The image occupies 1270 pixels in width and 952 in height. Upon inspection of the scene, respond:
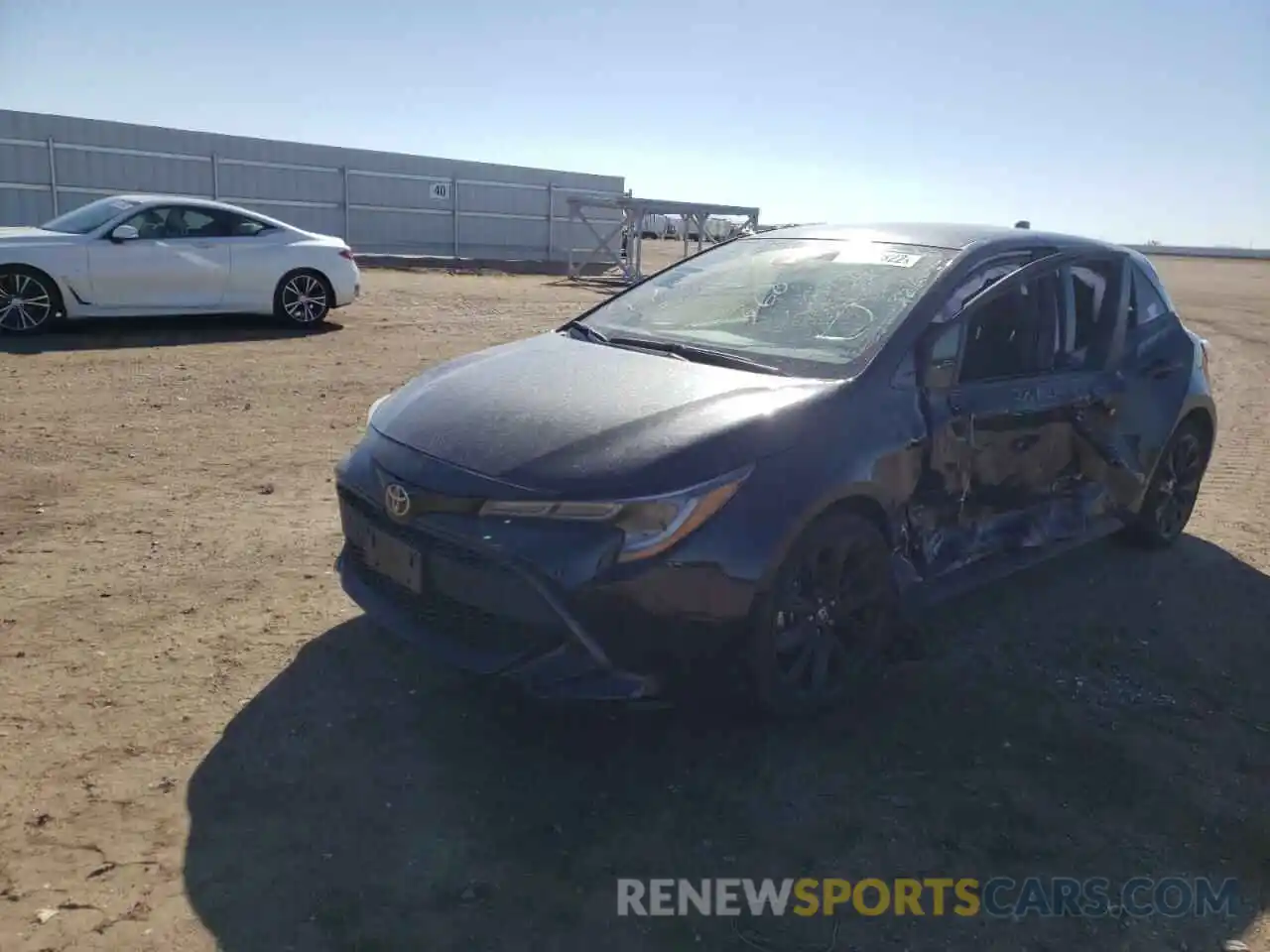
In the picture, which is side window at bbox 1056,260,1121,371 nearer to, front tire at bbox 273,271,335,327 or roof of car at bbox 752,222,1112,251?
roof of car at bbox 752,222,1112,251

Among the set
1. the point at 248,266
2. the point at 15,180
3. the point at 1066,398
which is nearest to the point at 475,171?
the point at 15,180

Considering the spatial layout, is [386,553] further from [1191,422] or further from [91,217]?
[91,217]

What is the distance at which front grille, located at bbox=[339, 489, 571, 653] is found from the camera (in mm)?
2953

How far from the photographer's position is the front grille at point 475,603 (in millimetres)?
2953

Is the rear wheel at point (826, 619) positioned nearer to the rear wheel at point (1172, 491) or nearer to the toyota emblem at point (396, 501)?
the toyota emblem at point (396, 501)

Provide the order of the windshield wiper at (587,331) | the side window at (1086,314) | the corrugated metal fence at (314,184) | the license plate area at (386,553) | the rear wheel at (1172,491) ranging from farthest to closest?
the corrugated metal fence at (314,184), the rear wheel at (1172,491), the side window at (1086,314), the windshield wiper at (587,331), the license plate area at (386,553)

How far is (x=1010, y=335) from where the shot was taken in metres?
Answer: 4.22

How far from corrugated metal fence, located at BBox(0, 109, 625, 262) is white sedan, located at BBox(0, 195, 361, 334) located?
40.6 feet

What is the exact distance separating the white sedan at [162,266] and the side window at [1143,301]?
9.19 meters

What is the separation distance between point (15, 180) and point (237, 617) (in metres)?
21.7

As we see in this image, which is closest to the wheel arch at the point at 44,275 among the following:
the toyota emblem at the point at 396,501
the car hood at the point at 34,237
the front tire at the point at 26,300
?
the front tire at the point at 26,300

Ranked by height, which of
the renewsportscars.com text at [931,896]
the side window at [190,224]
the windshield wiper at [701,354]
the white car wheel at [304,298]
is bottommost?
the renewsportscars.com text at [931,896]

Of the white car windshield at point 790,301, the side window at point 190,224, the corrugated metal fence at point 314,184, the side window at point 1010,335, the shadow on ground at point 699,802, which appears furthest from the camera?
the corrugated metal fence at point 314,184

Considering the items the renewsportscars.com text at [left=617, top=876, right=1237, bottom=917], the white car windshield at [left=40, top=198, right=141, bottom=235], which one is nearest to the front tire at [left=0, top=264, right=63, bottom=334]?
the white car windshield at [left=40, top=198, right=141, bottom=235]
